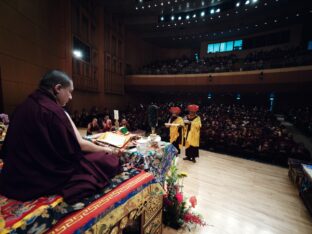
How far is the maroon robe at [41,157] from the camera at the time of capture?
111cm

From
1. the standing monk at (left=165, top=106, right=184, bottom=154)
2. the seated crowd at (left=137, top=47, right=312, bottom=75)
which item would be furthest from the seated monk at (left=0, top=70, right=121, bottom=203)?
the seated crowd at (left=137, top=47, right=312, bottom=75)

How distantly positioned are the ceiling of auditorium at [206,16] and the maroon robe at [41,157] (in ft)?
39.4

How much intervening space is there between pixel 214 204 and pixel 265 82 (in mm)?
10078

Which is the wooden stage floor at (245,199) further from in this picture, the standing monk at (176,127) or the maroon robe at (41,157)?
the maroon robe at (41,157)

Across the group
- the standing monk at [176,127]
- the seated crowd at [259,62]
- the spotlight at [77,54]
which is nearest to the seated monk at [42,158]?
the standing monk at [176,127]

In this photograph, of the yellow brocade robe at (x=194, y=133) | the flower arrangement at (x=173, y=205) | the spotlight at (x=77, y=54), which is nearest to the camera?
the flower arrangement at (x=173, y=205)

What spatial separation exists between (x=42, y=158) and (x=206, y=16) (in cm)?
1406

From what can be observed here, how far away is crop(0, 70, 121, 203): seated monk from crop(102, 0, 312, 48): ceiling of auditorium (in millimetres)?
12014

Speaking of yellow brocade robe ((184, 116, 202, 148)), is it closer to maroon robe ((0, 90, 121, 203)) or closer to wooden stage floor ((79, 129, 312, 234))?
wooden stage floor ((79, 129, 312, 234))

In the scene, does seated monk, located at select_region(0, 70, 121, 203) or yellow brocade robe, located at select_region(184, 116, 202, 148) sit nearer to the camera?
seated monk, located at select_region(0, 70, 121, 203)

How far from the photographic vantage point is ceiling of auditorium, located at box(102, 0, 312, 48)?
10.6m

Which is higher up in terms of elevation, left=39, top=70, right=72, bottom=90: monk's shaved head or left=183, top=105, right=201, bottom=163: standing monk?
left=39, top=70, right=72, bottom=90: monk's shaved head

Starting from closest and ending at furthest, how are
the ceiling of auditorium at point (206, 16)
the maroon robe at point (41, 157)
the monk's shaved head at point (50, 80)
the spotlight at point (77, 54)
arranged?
1. the maroon robe at point (41, 157)
2. the monk's shaved head at point (50, 80)
3. the spotlight at point (77, 54)
4. the ceiling of auditorium at point (206, 16)

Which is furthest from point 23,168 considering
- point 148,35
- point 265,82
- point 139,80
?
point 148,35
